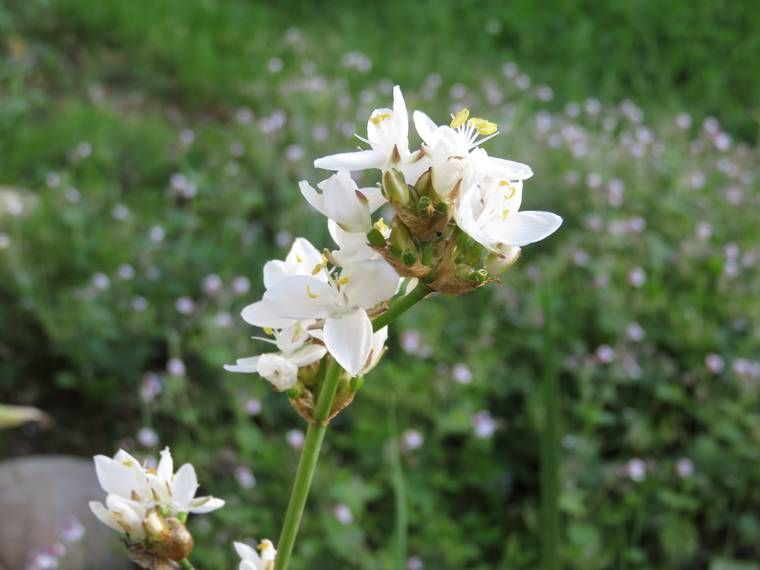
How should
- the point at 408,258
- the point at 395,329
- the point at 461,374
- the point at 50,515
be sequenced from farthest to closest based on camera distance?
the point at 395,329
the point at 461,374
the point at 50,515
the point at 408,258

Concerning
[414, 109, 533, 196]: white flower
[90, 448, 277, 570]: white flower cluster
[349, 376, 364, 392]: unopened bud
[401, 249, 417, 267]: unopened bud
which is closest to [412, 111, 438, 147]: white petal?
[414, 109, 533, 196]: white flower

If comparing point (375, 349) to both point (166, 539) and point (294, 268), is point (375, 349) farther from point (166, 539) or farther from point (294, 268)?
point (166, 539)

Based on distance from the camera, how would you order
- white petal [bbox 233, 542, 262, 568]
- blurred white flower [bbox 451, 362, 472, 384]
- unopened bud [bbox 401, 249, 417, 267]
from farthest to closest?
blurred white flower [bbox 451, 362, 472, 384]
white petal [bbox 233, 542, 262, 568]
unopened bud [bbox 401, 249, 417, 267]

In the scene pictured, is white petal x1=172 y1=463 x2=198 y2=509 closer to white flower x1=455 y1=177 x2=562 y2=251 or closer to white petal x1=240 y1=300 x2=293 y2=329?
white petal x1=240 y1=300 x2=293 y2=329

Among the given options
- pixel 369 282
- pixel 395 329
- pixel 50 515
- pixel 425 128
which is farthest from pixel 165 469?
pixel 395 329

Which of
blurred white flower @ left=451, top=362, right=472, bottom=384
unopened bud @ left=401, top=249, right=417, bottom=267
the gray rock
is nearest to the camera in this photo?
unopened bud @ left=401, top=249, right=417, bottom=267

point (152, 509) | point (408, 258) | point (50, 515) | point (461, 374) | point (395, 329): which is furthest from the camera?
point (395, 329)
